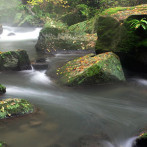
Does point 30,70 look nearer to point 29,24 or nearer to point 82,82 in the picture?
point 82,82

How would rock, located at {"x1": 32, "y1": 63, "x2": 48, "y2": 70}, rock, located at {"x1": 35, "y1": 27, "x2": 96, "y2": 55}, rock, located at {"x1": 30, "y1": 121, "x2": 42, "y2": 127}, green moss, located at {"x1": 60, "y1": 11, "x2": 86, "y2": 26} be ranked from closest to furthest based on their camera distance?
rock, located at {"x1": 30, "y1": 121, "x2": 42, "y2": 127}, rock, located at {"x1": 32, "y1": 63, "x2": 48, "y2": 70}, rock, located at {"x1": 35, "y1": 27, "x2": 96, "y2": 55}, green moss, located at {"x1": 60, "y1": 11, "x2": 86, "y2": 26}

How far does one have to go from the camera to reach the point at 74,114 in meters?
4.59

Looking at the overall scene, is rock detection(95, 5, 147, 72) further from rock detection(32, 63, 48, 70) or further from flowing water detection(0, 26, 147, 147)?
rock detection(32, 63, 48, 70)

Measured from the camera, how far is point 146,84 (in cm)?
632

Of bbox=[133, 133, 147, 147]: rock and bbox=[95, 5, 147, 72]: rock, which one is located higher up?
bbox=[95, 5, 147, 72]: rock

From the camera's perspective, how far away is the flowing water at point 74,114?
360cm

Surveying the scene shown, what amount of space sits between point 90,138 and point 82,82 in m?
2.72

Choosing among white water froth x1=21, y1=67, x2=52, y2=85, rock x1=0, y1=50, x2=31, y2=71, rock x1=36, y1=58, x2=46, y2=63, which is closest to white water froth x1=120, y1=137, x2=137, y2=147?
white water froth x1=21, y1=67, x2=52, y2=85

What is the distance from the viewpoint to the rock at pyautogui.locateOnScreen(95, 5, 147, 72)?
6.51m

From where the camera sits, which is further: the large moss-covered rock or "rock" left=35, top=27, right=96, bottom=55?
"rock" left=35, top=27, right=96, bottom=55

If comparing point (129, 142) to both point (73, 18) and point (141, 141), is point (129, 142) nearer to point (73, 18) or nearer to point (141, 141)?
point (141, 141)

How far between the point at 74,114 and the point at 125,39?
3.69 metres

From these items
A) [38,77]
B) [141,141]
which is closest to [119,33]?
[38,77]

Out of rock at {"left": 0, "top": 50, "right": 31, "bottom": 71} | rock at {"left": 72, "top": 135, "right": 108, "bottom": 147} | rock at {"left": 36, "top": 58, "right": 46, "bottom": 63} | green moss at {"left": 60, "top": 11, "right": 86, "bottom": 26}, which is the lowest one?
rock at {"left": 72, "top": 135, "right": 108, "bottom": 147}
